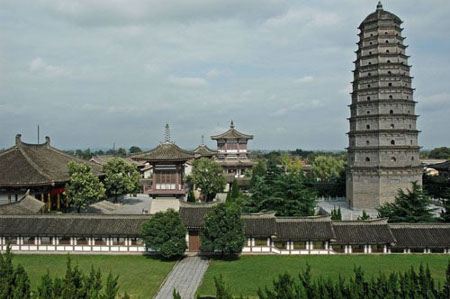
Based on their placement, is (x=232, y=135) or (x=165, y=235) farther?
(x=232, y=135)

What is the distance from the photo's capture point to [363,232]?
29000 mm

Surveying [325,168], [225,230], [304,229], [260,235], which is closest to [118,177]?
[225,230]

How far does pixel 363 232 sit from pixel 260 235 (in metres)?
8.00

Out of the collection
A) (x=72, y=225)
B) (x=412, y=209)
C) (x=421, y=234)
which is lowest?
(x=421, y=234)

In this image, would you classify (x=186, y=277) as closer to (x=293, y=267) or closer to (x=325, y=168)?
(x=293, y=267)

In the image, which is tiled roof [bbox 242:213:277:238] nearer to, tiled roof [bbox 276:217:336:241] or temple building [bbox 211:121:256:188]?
tiled roof [bbox 276:217:336:241]

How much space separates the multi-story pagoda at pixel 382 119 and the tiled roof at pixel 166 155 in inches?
891

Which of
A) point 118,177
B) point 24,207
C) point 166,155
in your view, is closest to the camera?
point 24,207

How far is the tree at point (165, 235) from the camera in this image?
27.0 metres

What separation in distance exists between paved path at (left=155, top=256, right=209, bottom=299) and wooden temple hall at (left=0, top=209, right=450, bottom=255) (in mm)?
2380

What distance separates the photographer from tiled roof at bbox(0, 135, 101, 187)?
37.3 meters

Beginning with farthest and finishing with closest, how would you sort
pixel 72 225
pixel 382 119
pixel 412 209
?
pixel 382 119
pixel 412 209
pixel 72 225

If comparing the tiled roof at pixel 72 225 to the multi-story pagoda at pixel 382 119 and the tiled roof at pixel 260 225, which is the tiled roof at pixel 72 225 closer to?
the tiled roof at pixel 260 225

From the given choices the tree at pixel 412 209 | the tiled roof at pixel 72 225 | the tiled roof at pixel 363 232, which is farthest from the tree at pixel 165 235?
the tree at pixel 412 209
